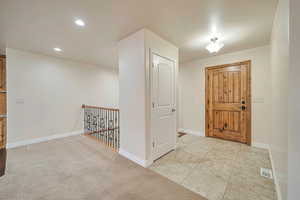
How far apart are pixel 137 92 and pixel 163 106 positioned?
2.17 feet

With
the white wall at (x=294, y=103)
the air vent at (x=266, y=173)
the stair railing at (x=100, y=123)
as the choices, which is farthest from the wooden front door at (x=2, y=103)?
the air vent at (x=266, y=173)

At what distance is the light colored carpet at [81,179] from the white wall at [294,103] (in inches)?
36.8

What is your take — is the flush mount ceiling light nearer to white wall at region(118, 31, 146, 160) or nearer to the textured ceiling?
the textured ceiling

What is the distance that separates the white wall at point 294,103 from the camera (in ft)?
3.22

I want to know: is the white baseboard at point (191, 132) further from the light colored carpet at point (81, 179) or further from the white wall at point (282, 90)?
the light colored carpet at point (81, 179)

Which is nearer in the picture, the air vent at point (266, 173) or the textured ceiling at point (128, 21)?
the textured ceiling at point (128, 21)

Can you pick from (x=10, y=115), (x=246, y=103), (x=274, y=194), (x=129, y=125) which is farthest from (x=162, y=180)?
(x=10, y=115)

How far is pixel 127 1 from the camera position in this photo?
1.59 meters

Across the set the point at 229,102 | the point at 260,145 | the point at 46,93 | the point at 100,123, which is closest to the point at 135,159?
the point at 100,123

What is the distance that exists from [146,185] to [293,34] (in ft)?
7.36

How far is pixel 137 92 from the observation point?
2.29 metres

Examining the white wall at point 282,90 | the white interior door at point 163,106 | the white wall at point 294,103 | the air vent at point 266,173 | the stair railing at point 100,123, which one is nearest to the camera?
the white wall at point 294,103

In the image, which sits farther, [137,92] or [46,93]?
[46,93]

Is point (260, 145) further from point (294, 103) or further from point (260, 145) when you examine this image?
point (294, 103)
